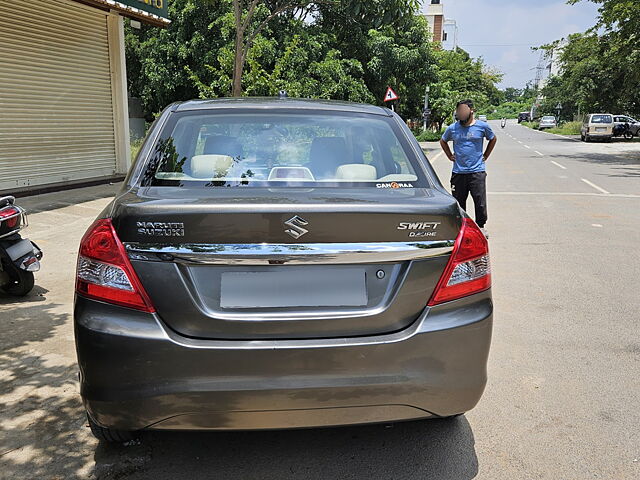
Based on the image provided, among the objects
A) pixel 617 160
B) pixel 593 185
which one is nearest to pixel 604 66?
pixel 617 160

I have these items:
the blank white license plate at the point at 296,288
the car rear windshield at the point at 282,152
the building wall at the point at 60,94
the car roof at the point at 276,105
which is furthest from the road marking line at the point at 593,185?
the blank white license plate at the point at 296,288

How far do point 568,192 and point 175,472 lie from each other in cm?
1211

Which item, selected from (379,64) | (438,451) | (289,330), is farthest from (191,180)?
(379,64)

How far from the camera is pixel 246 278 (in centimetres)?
234

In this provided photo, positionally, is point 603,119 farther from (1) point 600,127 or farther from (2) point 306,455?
(2) point 306,455

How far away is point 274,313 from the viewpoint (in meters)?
2.34

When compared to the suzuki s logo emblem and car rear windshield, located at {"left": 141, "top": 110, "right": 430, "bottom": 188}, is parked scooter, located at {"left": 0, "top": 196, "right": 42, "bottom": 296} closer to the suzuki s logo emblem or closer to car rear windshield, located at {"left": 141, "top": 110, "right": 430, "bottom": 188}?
car rear windshield, located at {"left": 141, "top": 110, "right": 430, "bottom": 188}

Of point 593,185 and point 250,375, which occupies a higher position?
point 250,375

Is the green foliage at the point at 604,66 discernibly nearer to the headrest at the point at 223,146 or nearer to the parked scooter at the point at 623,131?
the parked scooter at the point at 623,131

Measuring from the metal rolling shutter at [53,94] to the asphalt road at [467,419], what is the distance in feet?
17.7

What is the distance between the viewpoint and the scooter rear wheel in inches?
204

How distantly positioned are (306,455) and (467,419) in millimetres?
936

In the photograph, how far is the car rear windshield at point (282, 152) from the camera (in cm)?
288

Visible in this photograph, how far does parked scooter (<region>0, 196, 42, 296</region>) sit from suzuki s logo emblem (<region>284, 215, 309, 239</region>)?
3.58 metres
